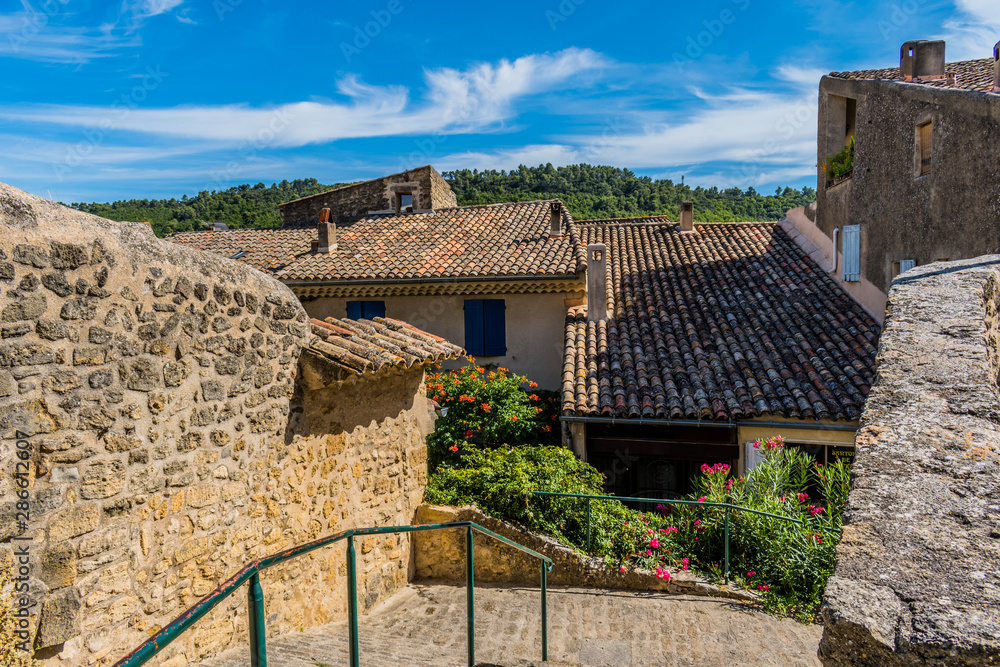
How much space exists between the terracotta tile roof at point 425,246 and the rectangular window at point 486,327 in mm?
728

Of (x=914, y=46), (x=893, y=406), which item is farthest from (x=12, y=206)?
(x=914, y=46)

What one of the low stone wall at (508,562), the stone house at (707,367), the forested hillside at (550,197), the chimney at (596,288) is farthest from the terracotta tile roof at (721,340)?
the forested hillside at (550,197)

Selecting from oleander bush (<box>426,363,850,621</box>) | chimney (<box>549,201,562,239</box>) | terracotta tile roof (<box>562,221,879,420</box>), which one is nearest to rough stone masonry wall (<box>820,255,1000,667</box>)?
oleander bush (<box>426,363,850,621</box>)

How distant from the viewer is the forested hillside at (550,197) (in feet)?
89.3

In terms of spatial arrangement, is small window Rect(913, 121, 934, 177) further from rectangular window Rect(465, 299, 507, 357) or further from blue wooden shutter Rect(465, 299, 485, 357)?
blue wooden shutter Rect(465, 299, 485, 357)

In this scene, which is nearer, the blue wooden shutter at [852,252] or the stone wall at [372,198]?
the blue wooden shutter at [852,252]

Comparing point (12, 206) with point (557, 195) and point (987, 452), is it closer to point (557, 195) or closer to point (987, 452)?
point (987, 452)

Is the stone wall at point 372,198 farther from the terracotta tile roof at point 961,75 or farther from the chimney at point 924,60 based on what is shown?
the chimney at point 924,60

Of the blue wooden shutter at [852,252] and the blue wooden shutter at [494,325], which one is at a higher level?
the blue wooden shutter at [852,252]

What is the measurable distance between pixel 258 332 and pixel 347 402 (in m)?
1.35

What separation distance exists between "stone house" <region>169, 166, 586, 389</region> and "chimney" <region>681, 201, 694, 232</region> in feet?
11.5

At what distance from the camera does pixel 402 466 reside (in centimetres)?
707

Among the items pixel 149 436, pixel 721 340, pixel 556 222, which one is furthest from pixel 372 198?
pixel 149 436

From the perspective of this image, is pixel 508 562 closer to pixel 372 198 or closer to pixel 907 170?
pixel 907 170
